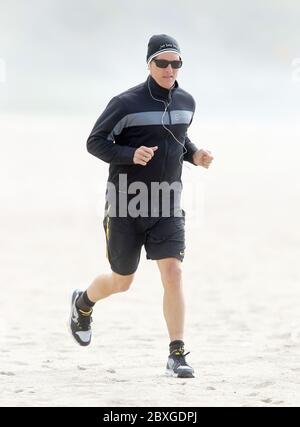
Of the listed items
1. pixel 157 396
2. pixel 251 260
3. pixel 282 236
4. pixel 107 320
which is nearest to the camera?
pixel 157 396

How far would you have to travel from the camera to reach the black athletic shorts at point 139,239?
768 cm

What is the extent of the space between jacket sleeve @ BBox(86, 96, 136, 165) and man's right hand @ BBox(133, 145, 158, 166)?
0.29 ft

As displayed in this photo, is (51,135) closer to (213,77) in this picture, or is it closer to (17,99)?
(17,99)

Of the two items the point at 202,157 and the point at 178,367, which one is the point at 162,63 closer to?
the point at 202,157

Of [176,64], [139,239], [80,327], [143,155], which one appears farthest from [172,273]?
[176,64]

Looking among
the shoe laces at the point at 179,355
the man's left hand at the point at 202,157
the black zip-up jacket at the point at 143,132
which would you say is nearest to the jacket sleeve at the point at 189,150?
the man's left hand at the point at 202,157

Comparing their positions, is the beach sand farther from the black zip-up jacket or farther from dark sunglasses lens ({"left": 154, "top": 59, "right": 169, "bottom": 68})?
dark sunglasses lens ({"left": 154, "top": 59, "right": 169, "bottom": 68})

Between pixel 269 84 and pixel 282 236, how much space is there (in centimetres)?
4684

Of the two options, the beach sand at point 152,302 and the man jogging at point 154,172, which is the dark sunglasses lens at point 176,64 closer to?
the man jogging at point 154,172

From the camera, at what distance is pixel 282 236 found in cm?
1958

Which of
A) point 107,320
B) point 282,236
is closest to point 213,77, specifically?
point 282,236

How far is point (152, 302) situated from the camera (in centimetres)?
1248

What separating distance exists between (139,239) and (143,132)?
29.1 inches

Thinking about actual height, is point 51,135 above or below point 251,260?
above
